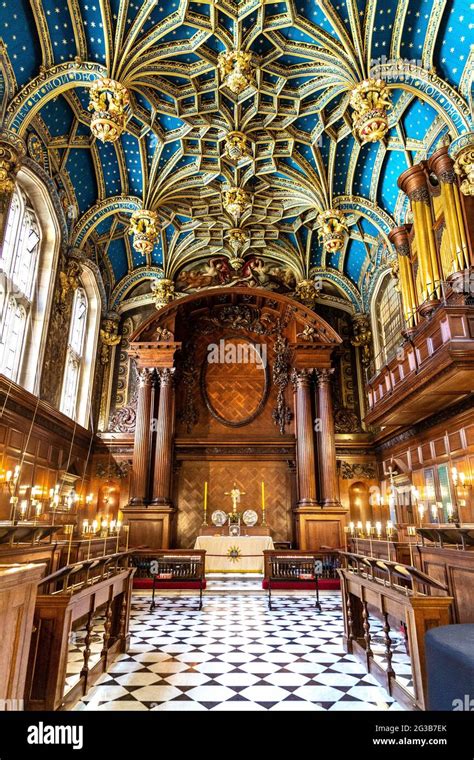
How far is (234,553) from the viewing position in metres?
12.2

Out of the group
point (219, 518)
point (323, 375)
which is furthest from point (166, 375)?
point (323, 375)

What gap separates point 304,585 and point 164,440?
669 cm

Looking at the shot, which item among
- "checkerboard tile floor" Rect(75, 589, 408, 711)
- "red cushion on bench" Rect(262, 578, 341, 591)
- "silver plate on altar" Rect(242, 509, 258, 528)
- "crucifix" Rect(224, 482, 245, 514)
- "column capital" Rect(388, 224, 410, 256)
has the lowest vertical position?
"checkerboard tile floor" Rect(75, 589, 408, 711)

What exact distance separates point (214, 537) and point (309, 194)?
11361 millimetres

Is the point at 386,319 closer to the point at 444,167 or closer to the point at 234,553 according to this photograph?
the point at 444,167

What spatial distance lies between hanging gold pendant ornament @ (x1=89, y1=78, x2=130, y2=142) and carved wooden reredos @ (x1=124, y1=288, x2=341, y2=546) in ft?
23.1

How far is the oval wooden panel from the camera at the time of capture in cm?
1728

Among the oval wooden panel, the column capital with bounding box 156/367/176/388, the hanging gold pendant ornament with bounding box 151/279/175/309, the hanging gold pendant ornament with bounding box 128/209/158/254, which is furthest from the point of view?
the hanging gold pendant ornament with bounding box 151/279/175/309

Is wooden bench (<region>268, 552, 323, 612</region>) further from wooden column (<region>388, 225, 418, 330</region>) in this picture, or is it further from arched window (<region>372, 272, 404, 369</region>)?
arched window (<region>372, 272, 404, 369</region>)

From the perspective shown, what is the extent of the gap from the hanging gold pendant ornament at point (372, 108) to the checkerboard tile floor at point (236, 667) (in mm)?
10038

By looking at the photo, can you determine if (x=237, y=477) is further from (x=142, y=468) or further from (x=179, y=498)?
(x=142, y=468)

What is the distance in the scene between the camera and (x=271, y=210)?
16.9 m

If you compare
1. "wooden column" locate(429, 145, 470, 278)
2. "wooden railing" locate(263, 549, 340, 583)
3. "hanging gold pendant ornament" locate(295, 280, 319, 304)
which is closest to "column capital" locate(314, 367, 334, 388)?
"hanging gold pendant ornament" locate(295, 280, 319, 304)
